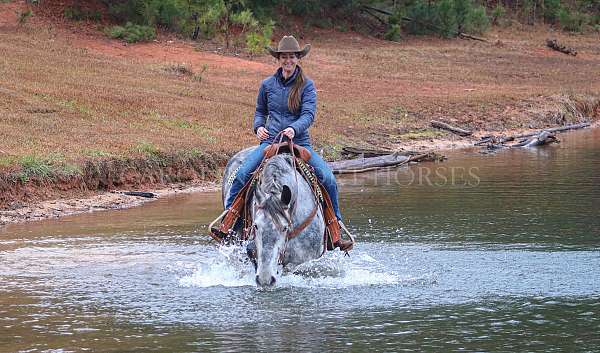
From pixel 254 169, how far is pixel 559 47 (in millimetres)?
37687

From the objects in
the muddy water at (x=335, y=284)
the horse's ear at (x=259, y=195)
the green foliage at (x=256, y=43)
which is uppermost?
the green foliage at (x=256, y=43)

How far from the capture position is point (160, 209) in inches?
621

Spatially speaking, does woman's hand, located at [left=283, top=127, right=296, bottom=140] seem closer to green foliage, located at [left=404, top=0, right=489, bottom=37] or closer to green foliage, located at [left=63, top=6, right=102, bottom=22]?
green foliage, located at [left=63, top=6, right=102, bottom=22]

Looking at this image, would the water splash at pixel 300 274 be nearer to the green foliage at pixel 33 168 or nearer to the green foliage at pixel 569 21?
the green foliage at pixel 33 168

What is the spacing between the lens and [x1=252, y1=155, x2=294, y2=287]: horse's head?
9.22 m

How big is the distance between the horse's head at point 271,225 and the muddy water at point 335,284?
332 millimetres

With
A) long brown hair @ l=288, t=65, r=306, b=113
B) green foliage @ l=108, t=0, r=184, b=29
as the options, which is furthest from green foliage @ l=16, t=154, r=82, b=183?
green foliage @ l=108, t=0, r=184, b=29

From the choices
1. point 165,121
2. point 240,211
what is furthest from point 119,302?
point 165,121

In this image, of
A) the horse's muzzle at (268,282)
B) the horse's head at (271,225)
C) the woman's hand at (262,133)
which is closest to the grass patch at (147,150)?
the woman's hand at (262,133)

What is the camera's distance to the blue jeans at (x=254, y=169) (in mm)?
10391

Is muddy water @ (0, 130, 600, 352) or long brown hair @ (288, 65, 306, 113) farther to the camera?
long brown hair @ (288, 65, 306, 113)

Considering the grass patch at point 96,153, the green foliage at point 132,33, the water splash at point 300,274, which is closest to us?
the water splash at point 300,274

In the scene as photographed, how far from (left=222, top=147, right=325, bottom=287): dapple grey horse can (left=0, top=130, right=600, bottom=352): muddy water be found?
0.32m

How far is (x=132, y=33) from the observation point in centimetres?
3516
